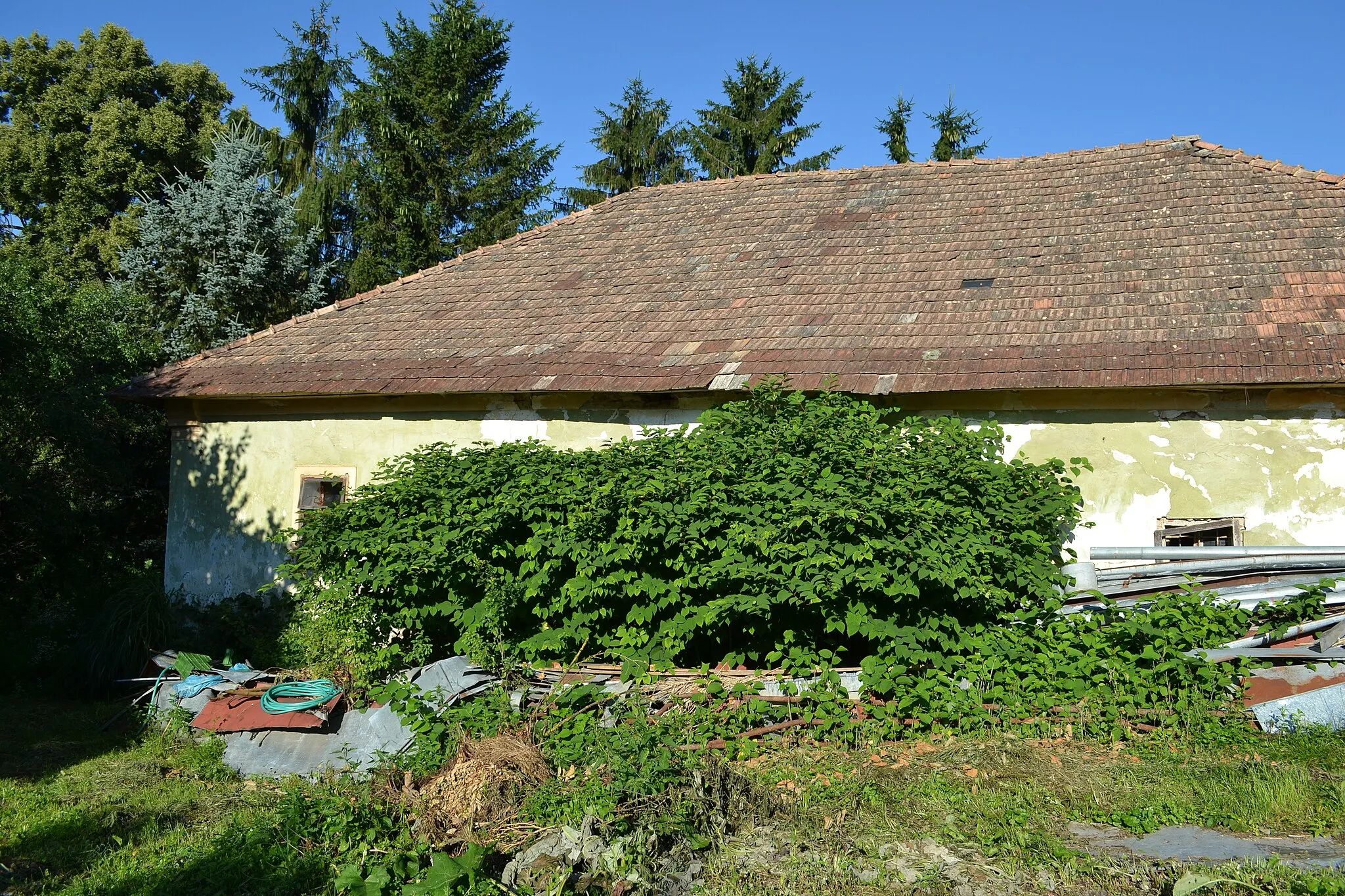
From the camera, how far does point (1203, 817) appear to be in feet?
16.0

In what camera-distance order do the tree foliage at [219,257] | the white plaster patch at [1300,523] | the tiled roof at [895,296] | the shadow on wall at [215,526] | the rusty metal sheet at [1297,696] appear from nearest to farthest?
the rusty metal sheet at [1297,696] < the white plaster patch at [1300,523] < the tiled roof at [895,296] < the shadow on wall at [215,526] < the tree foliage at [219,257]

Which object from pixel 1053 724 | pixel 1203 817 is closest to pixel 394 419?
pixel 1053 724

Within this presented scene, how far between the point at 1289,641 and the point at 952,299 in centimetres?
457

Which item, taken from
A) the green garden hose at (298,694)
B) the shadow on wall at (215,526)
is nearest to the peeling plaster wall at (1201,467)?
the green garden hose at (298,694)

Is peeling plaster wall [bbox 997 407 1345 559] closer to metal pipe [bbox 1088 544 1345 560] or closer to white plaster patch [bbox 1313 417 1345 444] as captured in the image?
white plaster patch [bbox 1313 417 1345 444]

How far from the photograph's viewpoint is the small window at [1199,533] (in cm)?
828

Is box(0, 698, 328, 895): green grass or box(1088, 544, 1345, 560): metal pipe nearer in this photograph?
box(0, 698, 328, 895): green grass

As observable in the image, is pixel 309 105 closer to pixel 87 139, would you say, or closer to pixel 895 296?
pixel 87 139

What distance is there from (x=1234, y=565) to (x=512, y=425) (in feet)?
22.0

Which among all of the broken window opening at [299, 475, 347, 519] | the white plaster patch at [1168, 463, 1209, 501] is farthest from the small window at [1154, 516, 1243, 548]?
the broken window opening at [299, 475, 347, 519]

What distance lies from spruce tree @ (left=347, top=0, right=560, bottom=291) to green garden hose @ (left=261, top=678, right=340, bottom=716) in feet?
46.7

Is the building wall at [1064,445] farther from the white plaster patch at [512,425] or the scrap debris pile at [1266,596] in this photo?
the scrap debris pile at [1266,596]

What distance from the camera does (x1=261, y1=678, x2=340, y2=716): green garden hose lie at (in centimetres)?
709

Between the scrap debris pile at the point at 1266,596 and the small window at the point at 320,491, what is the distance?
7.49 m
